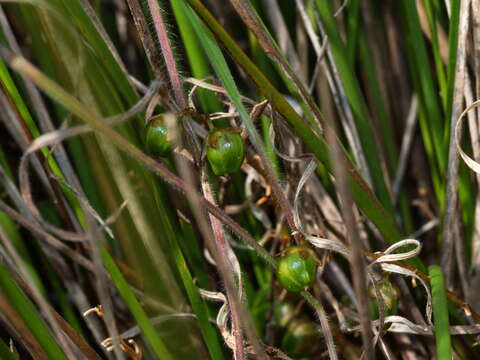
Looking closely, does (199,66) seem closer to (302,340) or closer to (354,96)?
(354,96)

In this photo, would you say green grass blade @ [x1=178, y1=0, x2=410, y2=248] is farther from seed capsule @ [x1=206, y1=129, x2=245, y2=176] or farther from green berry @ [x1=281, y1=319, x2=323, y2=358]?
green berry @ [x1=281, y1=319, x2=323, y2=358]

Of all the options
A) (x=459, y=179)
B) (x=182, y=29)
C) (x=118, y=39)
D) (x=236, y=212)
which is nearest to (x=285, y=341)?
(x=236, y=212)

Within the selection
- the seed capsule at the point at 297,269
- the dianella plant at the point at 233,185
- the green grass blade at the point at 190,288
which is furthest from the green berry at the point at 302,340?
the seed capsule at the point at 297,269

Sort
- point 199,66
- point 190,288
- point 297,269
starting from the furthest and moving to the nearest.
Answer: point 199,66
point 190,288
point 297,269

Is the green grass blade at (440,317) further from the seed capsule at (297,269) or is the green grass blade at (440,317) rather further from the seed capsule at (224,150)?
the seed capsule at (224,150)

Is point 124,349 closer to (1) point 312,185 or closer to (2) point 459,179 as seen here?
(1) point 312,185

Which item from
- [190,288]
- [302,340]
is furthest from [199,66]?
[302,340]

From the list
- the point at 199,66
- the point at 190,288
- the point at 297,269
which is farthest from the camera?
the point at 199,66
